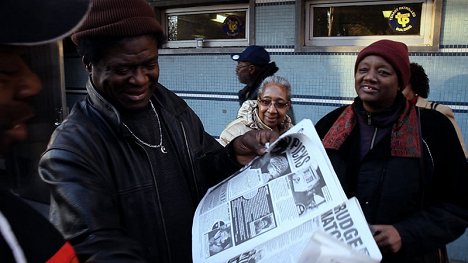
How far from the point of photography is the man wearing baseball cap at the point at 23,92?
64cm

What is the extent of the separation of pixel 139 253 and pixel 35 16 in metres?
0.64

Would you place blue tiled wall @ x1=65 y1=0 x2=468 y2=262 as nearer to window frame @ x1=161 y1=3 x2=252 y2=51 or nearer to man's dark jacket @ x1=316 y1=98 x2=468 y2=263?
window frame @ x1=161 y1=3 x2=252 y2=51

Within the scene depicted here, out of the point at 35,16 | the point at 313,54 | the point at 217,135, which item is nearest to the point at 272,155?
the point at 35,16

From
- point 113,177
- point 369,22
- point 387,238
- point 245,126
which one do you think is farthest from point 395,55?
point 369,22

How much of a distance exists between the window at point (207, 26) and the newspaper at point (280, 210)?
12.3 feet

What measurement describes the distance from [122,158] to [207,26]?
419cm

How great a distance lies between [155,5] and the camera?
5.26 m

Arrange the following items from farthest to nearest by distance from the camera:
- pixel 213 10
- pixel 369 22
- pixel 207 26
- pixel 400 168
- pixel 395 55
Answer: pixel 207 26 → pixel 213 10 → pixel 369 22 → pixel 395 55 → pixel 400 168

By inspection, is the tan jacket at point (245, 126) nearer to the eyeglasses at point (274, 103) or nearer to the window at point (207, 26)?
the eyeglasses at point (274, 103)

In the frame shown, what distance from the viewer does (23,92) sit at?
2.40 feet

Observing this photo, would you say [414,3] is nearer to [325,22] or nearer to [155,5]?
[325,22]

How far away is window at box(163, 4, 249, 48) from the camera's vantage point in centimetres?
494

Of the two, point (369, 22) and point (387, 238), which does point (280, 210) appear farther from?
point (369, 22)

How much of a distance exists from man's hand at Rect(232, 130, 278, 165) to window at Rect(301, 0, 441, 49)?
9.48 ft
